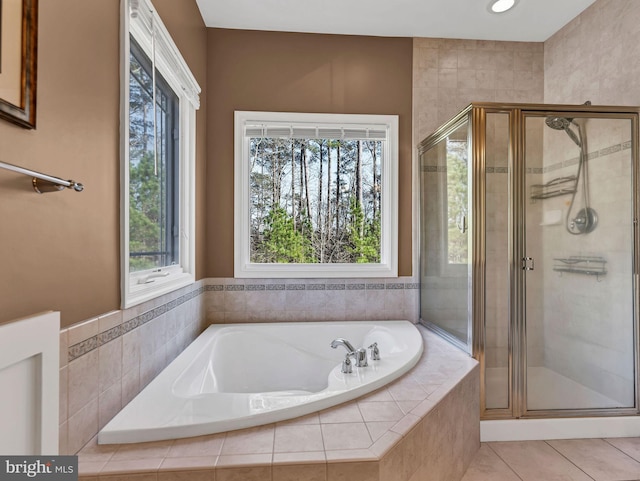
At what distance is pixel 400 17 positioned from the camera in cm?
239

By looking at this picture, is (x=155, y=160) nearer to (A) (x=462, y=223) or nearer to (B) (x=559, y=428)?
(A) (x=462, y=223)

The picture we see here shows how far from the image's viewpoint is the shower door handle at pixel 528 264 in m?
1.93

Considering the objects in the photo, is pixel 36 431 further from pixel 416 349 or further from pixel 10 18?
pixel 416 349

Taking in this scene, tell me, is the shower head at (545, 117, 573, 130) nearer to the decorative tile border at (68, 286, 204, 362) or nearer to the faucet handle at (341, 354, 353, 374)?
the faucet handle at (341, 354, 353, 374)

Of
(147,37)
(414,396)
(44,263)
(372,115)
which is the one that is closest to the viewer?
(44,263)

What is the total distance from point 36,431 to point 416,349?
1613 millimetres

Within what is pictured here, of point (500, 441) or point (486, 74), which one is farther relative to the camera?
point (486, 74)

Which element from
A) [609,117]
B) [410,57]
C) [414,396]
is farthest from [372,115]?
[414,396]

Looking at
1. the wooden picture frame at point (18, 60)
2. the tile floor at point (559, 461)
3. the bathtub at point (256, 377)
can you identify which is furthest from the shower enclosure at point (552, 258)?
the wooden picture frame at point (18, 60)

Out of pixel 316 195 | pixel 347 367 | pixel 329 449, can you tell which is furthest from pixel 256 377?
pixel 316 195

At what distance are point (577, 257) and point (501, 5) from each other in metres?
1.62

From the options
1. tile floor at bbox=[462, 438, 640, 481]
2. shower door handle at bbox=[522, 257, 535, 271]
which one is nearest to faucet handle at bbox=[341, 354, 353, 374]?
tile floor at bbox=[462, 438, 640, 481]

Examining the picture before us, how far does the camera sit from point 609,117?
1935mm

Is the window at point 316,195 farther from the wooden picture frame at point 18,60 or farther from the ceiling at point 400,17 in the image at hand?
the wooden picture frame at point 18,60
